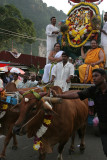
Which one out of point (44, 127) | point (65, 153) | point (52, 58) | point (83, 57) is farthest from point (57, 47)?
point (44, 127)

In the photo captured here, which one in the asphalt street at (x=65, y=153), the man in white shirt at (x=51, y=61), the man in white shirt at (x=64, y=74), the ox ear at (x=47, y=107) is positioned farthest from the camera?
the man in white shirt at (x=51, y=61)

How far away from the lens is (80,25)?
24.2 feet

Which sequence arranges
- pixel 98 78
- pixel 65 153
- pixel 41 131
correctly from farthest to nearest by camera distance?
pixel 65 153 < pixel 41 131 < pixel 98 78

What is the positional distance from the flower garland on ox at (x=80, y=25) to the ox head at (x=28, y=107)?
13.8 feet

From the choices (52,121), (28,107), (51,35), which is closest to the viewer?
(28,107)

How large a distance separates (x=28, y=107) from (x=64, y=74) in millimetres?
2620

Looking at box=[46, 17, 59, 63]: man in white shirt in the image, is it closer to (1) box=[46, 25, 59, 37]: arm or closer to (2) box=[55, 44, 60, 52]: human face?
(1) box=[46, 25, 59, 37]: arm

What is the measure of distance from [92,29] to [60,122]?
13.7 ft

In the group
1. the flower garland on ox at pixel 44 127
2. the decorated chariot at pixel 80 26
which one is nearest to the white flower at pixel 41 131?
the flower garland on ox at pixel 44 127

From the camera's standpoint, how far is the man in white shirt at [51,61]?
693cm

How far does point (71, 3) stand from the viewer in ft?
25.8

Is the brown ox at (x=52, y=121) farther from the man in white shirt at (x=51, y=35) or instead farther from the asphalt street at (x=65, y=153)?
the man in white shirt at (x=51, y=35)

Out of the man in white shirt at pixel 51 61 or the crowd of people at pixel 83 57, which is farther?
the man in white shirt at pixel 51 61

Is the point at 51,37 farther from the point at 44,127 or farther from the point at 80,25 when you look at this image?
the point at 44,127
